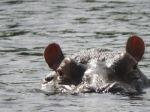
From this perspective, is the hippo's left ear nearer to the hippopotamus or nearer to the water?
the hippopotamus

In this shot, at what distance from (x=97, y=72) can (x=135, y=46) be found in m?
1.22

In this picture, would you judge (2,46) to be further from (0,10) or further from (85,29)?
(0,10)

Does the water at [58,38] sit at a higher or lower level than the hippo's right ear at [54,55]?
lower

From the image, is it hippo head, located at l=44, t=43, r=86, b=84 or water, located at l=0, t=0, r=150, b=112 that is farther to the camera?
hippo head, located at l=44, t=43, r=86, b=84

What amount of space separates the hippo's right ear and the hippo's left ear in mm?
1174

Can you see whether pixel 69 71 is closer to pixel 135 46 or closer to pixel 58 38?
pixel 135 46

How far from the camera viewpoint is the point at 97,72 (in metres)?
12.0

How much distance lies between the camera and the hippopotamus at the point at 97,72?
11664 millimetres

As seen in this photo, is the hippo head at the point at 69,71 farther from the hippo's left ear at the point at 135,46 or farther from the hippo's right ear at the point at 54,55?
the hippo's left ear at the point at 135,46

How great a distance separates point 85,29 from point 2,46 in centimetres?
292

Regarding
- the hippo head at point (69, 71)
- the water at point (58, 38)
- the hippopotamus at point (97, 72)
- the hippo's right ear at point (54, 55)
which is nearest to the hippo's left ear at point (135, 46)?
the hippopotamus at point (97, 72)

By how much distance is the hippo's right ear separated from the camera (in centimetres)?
1305

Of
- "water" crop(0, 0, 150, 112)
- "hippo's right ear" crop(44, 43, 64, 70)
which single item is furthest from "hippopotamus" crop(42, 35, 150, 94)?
"water" crop(0, 0, 150, 112)

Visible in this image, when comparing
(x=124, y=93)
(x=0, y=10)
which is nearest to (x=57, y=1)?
(x=0, y=10)
